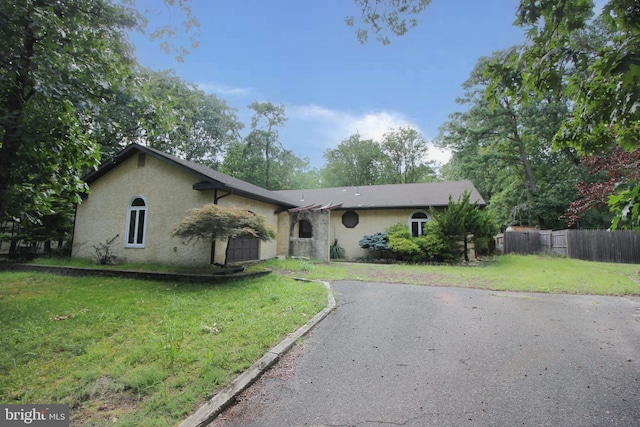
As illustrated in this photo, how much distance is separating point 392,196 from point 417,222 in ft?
8.14

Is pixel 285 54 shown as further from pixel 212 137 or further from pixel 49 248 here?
pixel 212 137

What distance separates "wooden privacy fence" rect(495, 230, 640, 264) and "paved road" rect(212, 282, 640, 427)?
43.4ft

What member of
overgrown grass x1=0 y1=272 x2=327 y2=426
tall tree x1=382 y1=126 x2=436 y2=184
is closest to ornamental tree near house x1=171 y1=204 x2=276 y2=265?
overgrown grass x1=0 y1=272 x2=327 y2=426

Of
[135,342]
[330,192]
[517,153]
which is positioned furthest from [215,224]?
[517,153]

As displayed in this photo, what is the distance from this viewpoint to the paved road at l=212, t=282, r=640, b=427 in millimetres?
2506

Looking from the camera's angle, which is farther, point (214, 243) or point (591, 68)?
point (214, 243)

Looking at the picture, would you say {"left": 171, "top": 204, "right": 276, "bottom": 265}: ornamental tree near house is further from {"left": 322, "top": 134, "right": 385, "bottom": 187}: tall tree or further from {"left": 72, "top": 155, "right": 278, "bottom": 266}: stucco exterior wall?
{"left": 322, "top": 134, "right": 385, "bottom": 187}: tall tree

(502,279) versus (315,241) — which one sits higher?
(315,241)

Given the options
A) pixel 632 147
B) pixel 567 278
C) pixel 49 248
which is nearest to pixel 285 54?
pixel 632 147

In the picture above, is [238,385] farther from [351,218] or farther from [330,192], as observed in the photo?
[330,192]

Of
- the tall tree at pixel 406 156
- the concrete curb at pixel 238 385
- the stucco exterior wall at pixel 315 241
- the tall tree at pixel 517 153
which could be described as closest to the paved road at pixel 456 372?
the concrete curb at pixel 238 385

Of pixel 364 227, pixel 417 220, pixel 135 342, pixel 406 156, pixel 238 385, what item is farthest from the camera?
pixel 406 156

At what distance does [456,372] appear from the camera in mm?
3260

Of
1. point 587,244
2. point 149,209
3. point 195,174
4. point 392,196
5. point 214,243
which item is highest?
point 392,196
